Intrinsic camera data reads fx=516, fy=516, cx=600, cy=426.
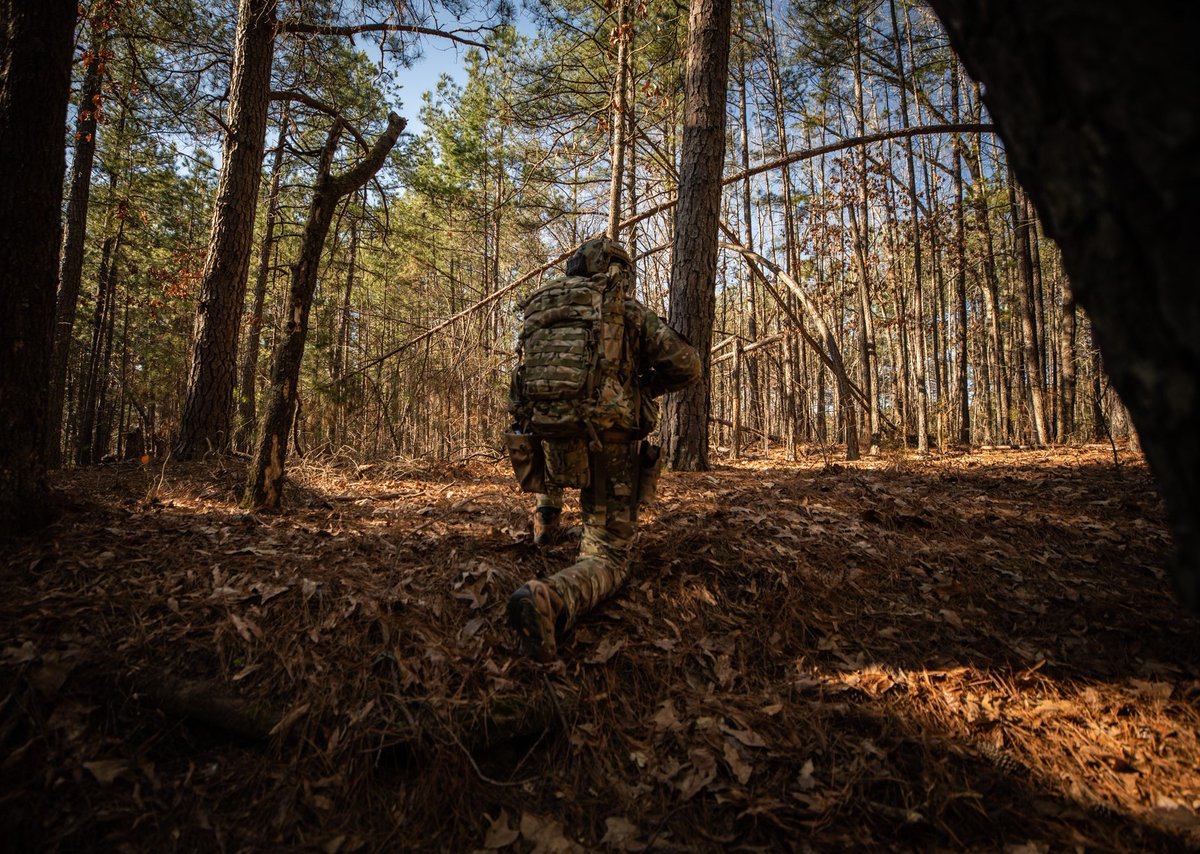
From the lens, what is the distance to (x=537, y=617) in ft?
8.19

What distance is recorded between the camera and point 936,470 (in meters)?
6.79

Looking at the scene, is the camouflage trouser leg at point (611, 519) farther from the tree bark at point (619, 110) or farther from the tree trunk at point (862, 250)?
the tree trunk at point (862, 250)

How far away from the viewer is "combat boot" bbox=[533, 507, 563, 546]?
3.84 metres

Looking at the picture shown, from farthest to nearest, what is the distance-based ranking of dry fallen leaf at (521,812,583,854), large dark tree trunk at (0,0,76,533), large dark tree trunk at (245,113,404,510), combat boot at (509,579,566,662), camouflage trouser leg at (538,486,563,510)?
large dark tree trunk at (245,113,404,510)
camouflage trouser leg at (538,486,563,510)
large dark tree trunk at (0,0,76,533)
combat boot at (509,579,566,662)
dry fallen leaf at (521,812,583,854)

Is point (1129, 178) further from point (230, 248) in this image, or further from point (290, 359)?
point (230, 248)

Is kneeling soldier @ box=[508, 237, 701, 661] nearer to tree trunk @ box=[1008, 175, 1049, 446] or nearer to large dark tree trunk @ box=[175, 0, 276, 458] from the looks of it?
large dark tree trunk @ box=[175, 0, 276, 458]

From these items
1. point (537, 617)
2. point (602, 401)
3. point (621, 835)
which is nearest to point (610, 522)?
point (602, 401)

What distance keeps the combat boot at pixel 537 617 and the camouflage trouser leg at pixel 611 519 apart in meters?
0.42

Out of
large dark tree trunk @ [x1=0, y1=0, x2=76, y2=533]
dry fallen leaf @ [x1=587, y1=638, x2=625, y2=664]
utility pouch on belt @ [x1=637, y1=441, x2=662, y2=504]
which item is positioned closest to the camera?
dry fallen leaf @ [x1=587, y1=638, x2=625, y2=664]

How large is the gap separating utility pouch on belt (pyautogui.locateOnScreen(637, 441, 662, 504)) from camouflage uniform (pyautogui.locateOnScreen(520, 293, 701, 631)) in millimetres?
22

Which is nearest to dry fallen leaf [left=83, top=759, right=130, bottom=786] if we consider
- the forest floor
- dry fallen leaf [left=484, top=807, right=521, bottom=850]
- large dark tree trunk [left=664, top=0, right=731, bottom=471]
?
the forest floor

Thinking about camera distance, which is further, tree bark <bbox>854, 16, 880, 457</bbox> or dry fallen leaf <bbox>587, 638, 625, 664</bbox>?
tree bark <bbox>854, 16, 880, 457</bbox>

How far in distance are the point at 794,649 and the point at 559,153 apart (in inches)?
331

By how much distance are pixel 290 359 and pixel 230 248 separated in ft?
12.0
